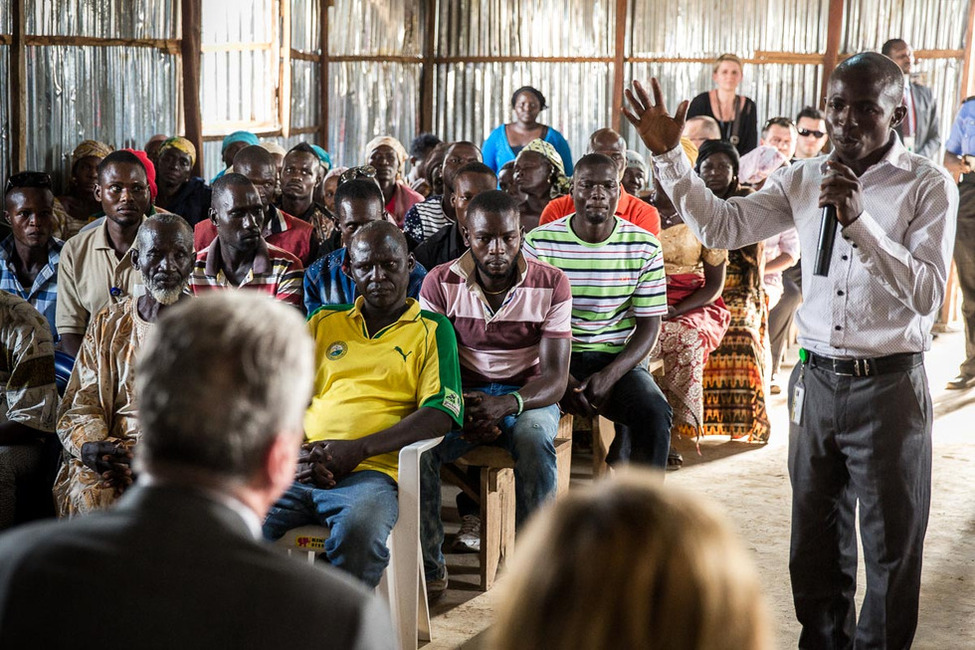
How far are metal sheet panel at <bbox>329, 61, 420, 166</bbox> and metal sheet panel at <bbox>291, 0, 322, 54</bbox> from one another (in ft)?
1.15

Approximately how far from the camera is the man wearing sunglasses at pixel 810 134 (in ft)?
28.1

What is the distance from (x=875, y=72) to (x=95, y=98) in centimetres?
531

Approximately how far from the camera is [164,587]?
1.15 metres

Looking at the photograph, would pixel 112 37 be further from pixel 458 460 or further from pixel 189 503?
pixel 189 503

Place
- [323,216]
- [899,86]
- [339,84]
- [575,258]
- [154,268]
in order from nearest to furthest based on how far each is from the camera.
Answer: [899,86]
[154,268]
[575,258]
[323,216]
[339,84]

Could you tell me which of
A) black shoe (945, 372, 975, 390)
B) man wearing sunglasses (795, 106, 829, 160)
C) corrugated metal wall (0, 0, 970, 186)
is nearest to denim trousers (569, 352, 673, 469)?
black shoe (945, 372, 975, 390)

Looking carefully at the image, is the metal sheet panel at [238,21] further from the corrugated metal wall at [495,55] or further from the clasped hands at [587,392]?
the clasped hands at [587,392]

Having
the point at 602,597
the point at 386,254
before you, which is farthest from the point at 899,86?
the point at 602,597

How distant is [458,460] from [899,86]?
195 centimetres

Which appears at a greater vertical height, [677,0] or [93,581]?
[677,0]

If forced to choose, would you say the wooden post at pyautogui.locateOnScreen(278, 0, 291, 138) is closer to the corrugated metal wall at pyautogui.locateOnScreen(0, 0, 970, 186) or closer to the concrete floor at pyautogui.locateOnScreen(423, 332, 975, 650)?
the corrugated metal wall at pyautogui.locateOnScreen(0, 0, 970, 186)

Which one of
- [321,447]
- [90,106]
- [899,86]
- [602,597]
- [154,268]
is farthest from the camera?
[90,106]

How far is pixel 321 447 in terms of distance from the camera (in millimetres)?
3262

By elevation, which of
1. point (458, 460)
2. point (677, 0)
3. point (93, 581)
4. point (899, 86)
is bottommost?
point (458, 460)
